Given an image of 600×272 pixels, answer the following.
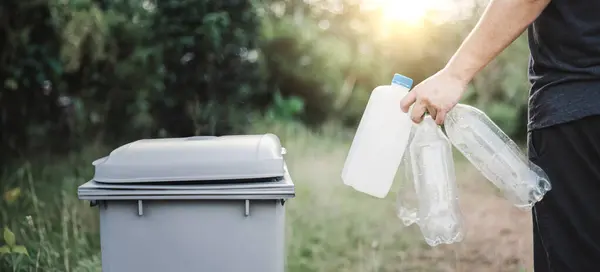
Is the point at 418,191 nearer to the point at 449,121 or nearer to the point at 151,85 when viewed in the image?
the point at 449,121

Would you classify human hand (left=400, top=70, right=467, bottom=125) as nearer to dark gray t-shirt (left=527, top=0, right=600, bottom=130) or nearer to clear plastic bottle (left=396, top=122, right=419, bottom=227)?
dark gray t-shirt (left=527, top=0, right=600, bottom=130)

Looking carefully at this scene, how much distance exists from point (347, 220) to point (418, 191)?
281 centimetres

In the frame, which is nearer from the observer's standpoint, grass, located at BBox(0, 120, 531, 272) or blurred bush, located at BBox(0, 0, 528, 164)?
grass, located at BBox(0, 120, 531, 272)

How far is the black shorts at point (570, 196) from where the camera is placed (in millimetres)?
1830

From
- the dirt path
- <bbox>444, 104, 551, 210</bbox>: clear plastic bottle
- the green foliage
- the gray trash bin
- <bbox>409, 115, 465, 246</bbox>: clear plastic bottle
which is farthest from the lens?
the green foliage

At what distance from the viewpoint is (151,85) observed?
6.40m

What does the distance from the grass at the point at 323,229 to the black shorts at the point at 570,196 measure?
234 centimetres

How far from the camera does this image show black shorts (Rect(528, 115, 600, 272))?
72.1 inches

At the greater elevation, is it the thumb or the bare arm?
the bare arm

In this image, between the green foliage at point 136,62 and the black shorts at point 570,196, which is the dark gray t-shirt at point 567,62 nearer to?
the black shorts at point 570,196

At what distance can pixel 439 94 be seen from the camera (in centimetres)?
202

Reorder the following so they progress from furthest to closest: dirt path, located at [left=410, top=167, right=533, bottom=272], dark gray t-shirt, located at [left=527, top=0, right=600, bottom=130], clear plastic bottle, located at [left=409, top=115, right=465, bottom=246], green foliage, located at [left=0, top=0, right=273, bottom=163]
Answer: green foliage, located at [left=0, top=0, right=273, bottom=163]
dirt path, located at [left=410, top=167, right=533, bottom=272]
clear plastic bottle, located at [left=409, top=115, right=465, bottom=246]
dark gray t-shirt, located at [left=527, top=0, right=600, bottom=130]

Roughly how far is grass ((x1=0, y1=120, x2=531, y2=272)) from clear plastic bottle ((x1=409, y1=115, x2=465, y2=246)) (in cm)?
184

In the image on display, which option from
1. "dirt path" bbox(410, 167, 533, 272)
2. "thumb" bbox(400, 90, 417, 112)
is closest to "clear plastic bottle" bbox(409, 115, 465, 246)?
"thumb" bbox(400, 90, 417, 112)
